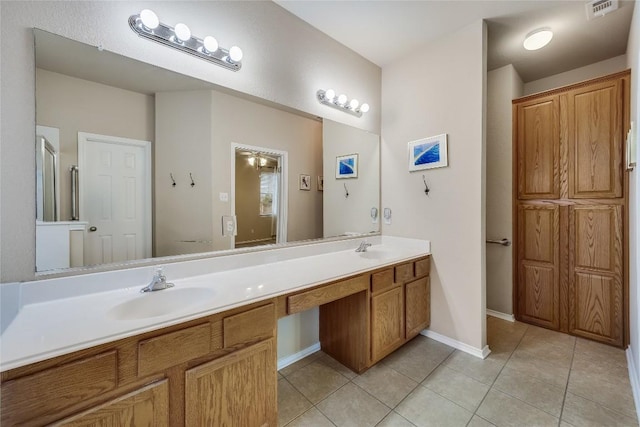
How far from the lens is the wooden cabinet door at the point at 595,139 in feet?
6.97

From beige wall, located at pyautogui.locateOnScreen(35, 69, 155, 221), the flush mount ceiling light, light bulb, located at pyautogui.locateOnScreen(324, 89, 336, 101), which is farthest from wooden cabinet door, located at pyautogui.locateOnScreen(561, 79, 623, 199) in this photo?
beige wall, located at pyautogui.locateOnScreen(35, 69, 155, 221)

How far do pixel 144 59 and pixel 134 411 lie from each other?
158 cm

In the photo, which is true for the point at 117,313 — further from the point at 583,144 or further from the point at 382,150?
the point at 583,144

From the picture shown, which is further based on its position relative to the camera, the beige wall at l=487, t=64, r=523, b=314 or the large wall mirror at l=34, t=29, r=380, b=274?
the beige wall at l=487, t=64, r=523, b=314

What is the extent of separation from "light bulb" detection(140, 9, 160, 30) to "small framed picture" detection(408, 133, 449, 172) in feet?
6.66

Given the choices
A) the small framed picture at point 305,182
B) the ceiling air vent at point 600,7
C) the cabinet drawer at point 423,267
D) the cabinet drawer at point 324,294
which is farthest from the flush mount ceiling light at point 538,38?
the cabinet drawer at point 324,294

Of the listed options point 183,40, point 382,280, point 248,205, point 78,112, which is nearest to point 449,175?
point 382,280

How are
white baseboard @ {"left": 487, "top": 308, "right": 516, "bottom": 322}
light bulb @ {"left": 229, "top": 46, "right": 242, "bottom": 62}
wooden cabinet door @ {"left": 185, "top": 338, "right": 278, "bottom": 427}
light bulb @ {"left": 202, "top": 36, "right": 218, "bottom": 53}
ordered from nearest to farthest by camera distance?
1. wooden cabinet door @ {"left": 185, "top": 338, "right": 278, "bottom": 427}
2. light bulb @ {"left": 202, "top": 36, "right": 218, "bottom": 53}
3. light bulb @ {"left": 229, "top": 46, "right": 242, "bottom": 62}
4. white baseboard @ {"left": 487, "top": 308, "right": 516, "bottom": 322}

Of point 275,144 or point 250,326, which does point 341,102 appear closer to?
point 275,144

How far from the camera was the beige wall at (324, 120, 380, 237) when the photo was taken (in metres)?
2.29

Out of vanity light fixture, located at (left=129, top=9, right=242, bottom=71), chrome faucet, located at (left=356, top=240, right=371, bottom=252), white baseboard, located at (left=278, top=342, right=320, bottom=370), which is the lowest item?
white baseboard, located at (left=278, top=342, right=320, bottom=370)

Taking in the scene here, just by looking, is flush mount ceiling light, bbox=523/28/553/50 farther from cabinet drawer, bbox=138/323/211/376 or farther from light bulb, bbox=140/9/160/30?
cabinet drawer, bbox=138/323/211/376

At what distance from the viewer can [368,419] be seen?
147cm

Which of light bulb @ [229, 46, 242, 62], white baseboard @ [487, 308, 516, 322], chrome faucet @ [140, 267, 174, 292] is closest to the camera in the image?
chrome faucet @ [140, 267, 174, 292]
